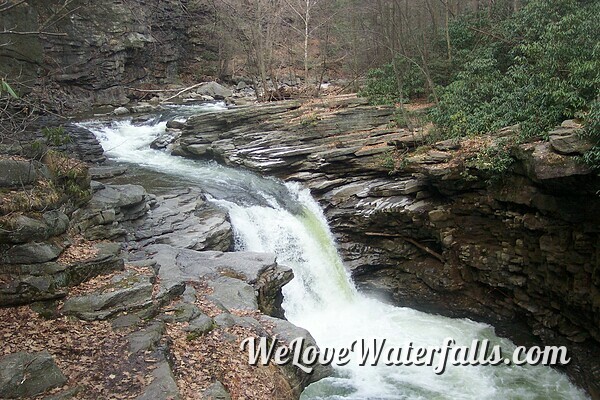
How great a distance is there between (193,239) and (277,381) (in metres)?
4.86

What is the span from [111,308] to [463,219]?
29.8ft

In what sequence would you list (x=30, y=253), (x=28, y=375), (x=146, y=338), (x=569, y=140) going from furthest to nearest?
(x=569, y=140)
(x=30, y=253)
(x=146, y=338)
(x=28, y=375)

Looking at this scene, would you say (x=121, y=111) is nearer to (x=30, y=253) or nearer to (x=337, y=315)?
(x=337, y=315)

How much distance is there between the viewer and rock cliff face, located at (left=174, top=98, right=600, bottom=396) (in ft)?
33.1

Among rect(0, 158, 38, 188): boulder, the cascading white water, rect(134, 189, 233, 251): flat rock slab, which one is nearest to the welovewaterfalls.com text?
the cascading white water

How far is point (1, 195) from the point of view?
7219 millimetres

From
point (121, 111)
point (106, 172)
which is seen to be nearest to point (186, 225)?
point (106, 172)

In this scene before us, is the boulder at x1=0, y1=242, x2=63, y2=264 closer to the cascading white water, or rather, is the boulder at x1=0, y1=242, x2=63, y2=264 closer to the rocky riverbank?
the rocky riverbank

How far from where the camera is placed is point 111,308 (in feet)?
23.3

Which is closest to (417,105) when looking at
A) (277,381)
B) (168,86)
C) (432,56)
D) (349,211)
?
(432,56)

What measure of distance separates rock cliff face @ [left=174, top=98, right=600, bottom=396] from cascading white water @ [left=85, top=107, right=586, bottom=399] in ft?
2.08

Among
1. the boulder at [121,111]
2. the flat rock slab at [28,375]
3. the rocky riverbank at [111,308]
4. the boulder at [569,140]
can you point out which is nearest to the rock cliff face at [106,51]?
the boulder at [121,111]

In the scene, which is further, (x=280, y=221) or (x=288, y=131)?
(x=288, y=131)

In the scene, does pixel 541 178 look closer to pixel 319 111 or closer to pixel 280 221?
pixel 280 221
